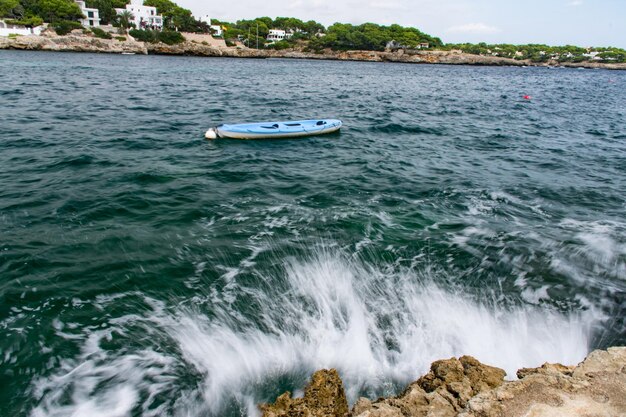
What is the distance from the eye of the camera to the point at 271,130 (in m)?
23.0

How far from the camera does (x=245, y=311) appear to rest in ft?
28.9

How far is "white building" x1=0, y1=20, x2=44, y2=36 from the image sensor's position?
325ft

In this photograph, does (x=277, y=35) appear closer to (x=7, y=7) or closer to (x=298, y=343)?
(x=7, y=7)

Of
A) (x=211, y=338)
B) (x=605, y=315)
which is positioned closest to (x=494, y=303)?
(x=605, y=315)

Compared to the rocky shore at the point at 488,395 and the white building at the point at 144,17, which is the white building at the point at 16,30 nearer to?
the white building at the point at 144,17

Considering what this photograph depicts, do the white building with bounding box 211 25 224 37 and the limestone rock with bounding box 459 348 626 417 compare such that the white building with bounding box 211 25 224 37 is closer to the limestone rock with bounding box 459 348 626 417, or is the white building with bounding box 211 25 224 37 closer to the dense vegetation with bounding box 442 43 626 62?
the dense vegetation with bounding box 442 43 626 62

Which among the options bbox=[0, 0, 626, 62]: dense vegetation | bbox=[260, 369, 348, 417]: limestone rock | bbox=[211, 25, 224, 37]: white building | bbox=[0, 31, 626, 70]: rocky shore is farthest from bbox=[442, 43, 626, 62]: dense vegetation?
bbox=[260, 369, 348, 417]: limestone rock

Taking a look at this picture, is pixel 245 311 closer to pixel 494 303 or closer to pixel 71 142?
pixel 494 303

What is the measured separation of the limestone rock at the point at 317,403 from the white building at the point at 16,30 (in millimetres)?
131270

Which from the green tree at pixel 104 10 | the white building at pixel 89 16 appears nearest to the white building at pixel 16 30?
the white building at pixel 89 16

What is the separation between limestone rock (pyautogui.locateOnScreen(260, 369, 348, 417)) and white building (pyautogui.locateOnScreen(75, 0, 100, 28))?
15127cm

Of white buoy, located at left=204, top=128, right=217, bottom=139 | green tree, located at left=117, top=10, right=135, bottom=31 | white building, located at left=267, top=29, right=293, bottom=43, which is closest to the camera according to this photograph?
white buoy, located at left=204, top=128, right=217, bottom=139

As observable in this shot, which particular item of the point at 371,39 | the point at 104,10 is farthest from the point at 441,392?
the point at 371,39

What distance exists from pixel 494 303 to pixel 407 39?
17838 cm
